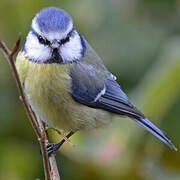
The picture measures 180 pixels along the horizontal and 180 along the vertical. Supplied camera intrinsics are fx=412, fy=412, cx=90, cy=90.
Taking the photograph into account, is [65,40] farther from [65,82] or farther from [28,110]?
[28,110]

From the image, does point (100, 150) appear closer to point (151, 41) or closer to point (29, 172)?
point (29, 172)

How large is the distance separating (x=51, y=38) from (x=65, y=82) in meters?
0.33

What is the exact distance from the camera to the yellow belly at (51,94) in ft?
6.91

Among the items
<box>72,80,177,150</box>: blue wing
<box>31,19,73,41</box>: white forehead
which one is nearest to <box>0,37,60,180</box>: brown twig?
<box>31,19,73,41</box>: white forehead

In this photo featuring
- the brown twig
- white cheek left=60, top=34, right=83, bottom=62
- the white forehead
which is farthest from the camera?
white cheek left=60, top=34, right=83, bottom=62

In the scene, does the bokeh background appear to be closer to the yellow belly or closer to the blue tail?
the blue tail

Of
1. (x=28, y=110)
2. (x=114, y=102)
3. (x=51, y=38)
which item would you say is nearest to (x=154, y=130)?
(x=114, y=102)

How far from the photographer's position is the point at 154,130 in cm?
229

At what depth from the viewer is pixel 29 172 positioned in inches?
97.0

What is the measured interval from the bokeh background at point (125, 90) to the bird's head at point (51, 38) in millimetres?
555

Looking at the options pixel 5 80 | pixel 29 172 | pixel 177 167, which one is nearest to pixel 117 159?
pixel 177 167

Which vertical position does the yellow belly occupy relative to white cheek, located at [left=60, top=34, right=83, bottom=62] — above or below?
below

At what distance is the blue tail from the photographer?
224 centimetres

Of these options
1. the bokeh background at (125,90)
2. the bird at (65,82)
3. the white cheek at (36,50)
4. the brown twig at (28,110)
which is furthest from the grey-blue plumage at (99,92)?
the brown twig at (28,110)
